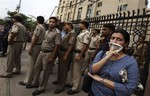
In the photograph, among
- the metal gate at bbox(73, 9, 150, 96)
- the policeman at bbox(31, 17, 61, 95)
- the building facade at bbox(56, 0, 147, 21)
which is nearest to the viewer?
the metal gate at bbox(73, 9, 150, 96)

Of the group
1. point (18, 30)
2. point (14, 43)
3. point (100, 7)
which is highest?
point (100, 7)

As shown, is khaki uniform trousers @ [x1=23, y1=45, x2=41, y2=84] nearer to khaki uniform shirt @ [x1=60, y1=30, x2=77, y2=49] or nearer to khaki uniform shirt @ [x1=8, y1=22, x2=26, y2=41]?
khaki uniform shirt @ [x1=60, y1=30, x2=77, y2=49]

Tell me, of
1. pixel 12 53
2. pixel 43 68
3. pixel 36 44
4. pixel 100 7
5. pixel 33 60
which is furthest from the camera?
pixel 100 7

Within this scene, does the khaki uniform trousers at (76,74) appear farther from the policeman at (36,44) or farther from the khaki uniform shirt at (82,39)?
the policeman at (36,44)

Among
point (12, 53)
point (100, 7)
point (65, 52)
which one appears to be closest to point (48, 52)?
point (65, 52)

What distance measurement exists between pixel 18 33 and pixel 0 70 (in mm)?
1682

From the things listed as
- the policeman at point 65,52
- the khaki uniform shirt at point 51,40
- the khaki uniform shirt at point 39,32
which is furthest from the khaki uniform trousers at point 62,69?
the khaki uniform shirt at point 39,32

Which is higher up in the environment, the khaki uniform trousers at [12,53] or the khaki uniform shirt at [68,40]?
the khaki uniform shirt at [68,40]

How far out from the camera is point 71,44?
6.76 meters

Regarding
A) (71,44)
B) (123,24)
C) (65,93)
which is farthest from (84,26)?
(65,93)

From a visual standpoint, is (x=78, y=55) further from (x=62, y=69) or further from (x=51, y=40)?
(x=51, y=40)

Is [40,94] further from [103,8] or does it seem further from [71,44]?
[103,8]

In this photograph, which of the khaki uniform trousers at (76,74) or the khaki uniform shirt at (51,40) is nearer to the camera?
the khaki uniform shirt at (51,40)

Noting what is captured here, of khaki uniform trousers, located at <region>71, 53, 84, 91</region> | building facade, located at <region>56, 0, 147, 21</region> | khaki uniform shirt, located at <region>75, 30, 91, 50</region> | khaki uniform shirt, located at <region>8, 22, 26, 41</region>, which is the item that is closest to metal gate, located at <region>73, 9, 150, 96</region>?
khaki uniform shirt, located at <region>75, 30, 91, 50</region>
